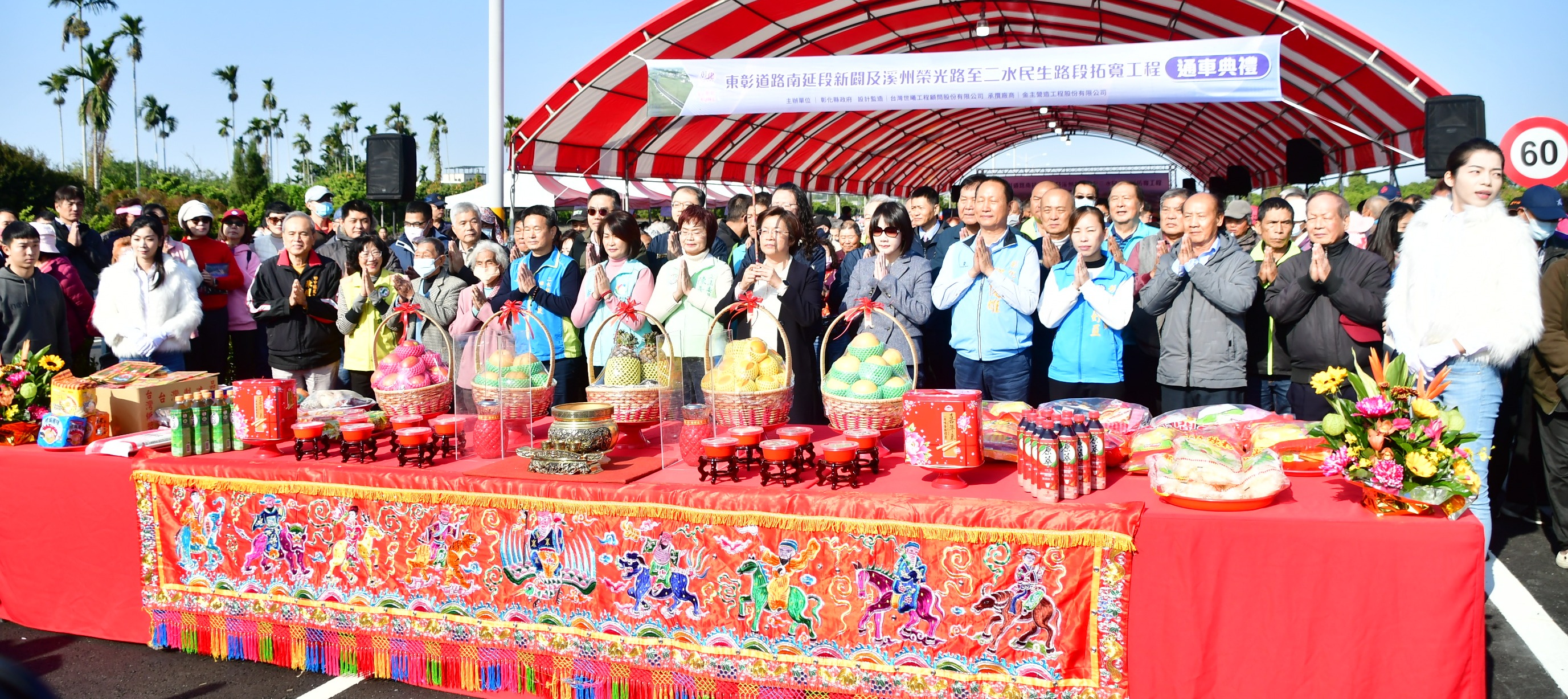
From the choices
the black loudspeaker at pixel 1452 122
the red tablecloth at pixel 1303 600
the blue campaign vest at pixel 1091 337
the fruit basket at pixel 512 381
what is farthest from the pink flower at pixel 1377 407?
the black loudspeaker at pixel 1452 122

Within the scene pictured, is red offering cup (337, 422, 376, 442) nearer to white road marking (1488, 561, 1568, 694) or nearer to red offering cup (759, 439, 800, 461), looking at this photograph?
red offering cup (759, 439, 800, 461)

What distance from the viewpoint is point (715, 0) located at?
9594mm

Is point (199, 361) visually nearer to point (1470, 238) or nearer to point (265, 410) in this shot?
point (265, 410)

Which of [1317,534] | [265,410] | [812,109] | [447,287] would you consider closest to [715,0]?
[812,109]

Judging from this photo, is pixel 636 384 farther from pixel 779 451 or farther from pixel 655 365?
pixel 779 451

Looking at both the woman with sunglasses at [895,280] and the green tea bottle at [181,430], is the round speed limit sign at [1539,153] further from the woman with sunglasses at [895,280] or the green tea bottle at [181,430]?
the green tea bottle at [181,430]

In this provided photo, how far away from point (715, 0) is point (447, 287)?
579cm

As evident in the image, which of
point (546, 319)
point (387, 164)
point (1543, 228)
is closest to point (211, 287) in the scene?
point (387, 164)

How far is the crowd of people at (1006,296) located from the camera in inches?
134

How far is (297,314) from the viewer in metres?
4.89

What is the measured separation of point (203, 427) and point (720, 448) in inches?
73.2

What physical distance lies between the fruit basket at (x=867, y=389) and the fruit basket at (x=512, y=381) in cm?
93

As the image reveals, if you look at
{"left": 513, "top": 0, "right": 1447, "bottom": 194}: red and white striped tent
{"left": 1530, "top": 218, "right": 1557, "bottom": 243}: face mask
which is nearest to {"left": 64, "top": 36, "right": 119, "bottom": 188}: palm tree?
{"left": 513, "top": 0, "right": 1447, "bottom": 194}: red and white striped tent

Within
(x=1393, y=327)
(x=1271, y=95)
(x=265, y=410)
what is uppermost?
(x=1271, y=95)
